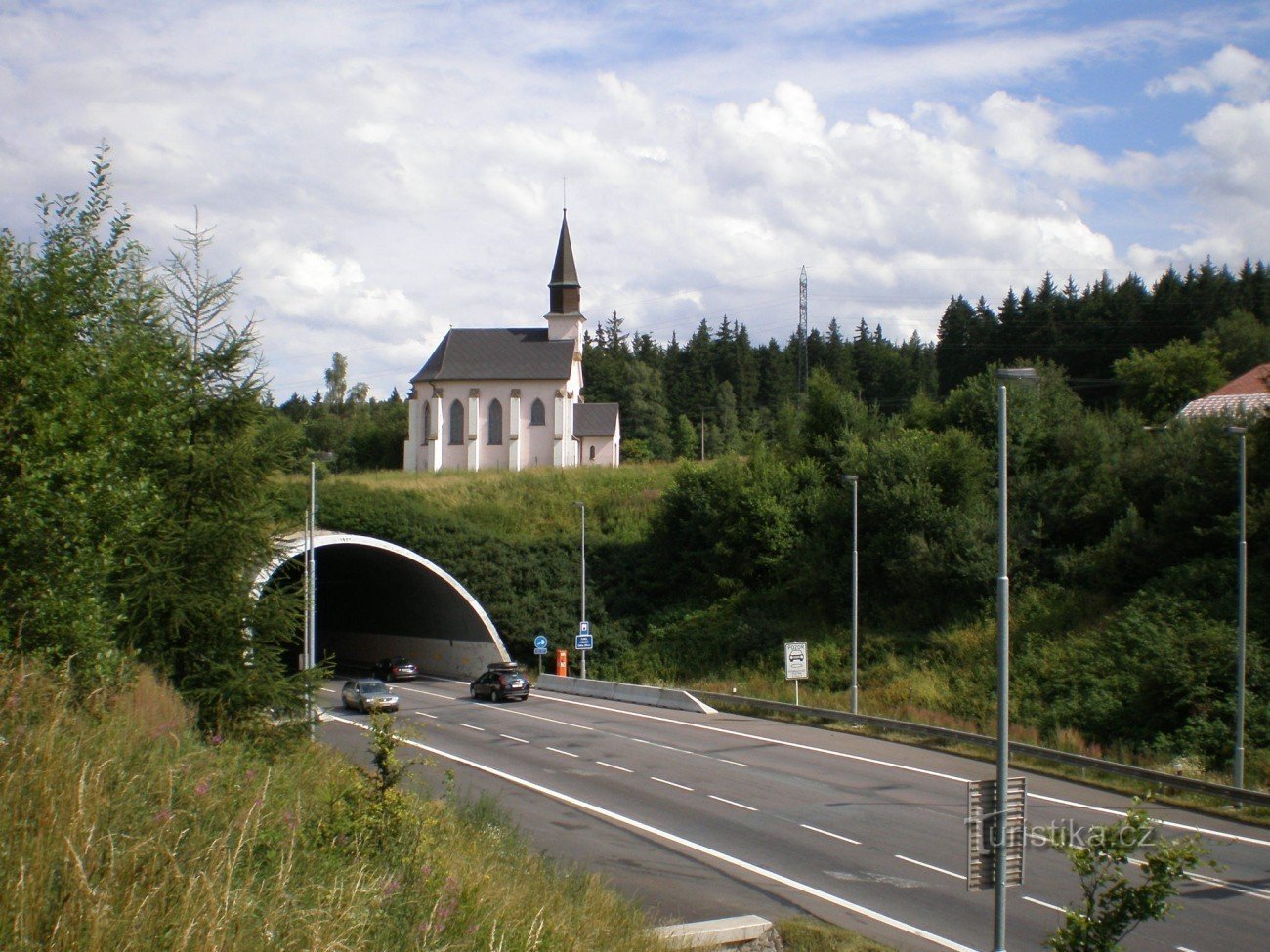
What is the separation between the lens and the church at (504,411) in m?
75.0

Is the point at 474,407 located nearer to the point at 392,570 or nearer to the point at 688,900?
the point at 392,570

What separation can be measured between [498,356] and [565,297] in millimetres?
7364

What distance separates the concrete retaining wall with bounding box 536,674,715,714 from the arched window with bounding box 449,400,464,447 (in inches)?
1332

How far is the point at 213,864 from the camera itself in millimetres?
5062

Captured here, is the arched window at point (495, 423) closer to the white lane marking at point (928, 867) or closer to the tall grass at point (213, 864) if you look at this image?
the white lane marking at point (928, 867)

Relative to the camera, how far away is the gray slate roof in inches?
3002

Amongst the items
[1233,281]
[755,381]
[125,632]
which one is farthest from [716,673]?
[755,381]

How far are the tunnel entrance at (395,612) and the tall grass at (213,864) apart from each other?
32.2 meters

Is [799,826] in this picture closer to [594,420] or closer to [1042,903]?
[1042,903]

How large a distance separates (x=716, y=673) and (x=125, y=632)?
2917 centimetres

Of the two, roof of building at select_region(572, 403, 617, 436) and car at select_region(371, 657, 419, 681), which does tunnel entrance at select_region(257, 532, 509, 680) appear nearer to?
car at select_region(371, 657, 419, 681)

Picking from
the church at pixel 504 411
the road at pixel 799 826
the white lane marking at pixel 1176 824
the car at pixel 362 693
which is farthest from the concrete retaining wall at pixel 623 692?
the church at pixel 504 411

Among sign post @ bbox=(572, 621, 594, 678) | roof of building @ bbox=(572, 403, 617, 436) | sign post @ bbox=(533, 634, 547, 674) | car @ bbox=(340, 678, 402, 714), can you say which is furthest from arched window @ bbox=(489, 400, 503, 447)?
car @ bbox=(340, 678, 402, 714)

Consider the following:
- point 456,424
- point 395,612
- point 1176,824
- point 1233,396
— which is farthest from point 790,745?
point 456,424
